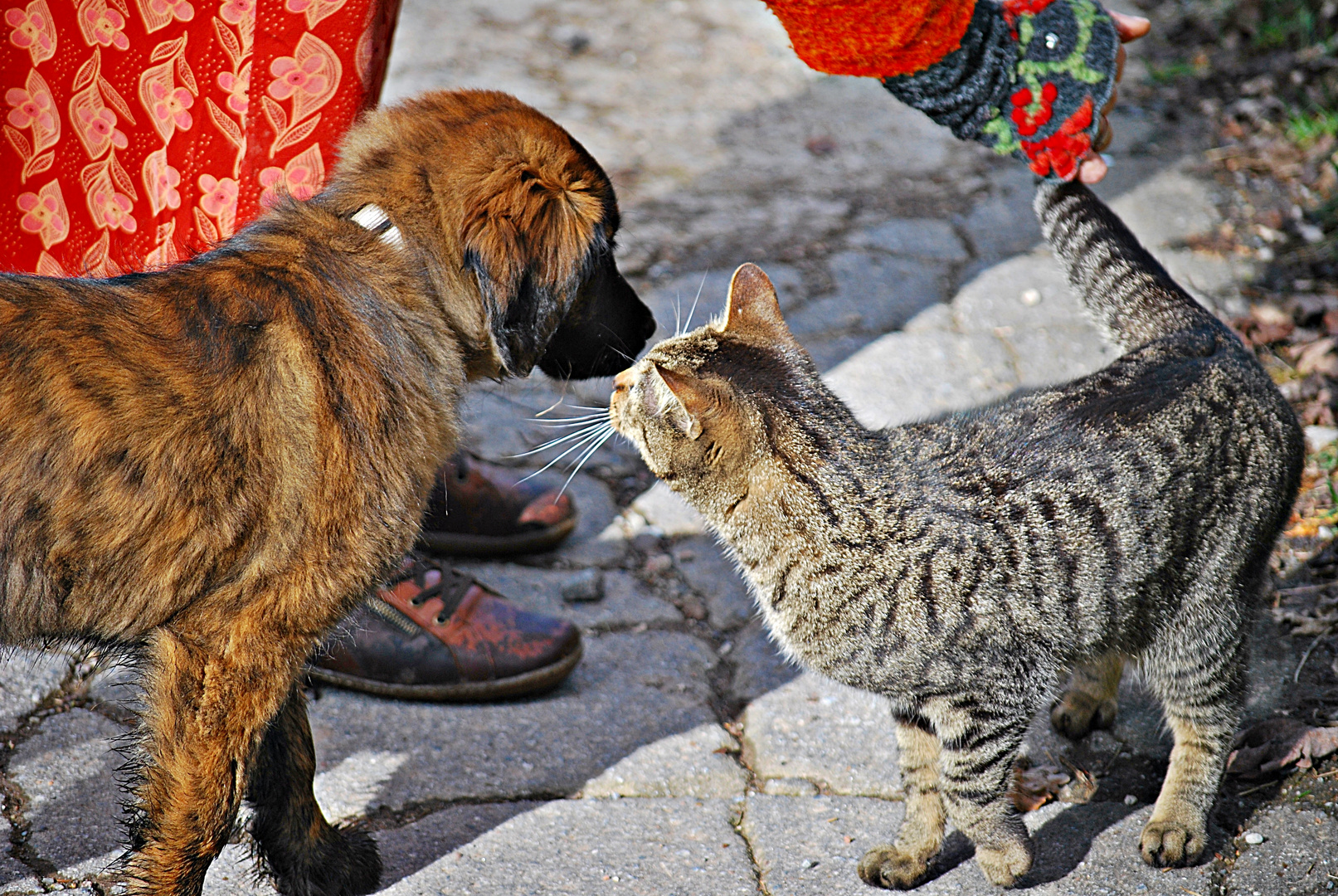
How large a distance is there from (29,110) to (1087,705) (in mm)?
2717

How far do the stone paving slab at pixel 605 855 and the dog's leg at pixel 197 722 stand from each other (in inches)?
20.2

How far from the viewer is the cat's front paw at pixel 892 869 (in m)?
2.20

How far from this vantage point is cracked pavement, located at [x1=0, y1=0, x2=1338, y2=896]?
2.26 m

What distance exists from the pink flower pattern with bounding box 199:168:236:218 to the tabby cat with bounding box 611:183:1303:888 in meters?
0.90

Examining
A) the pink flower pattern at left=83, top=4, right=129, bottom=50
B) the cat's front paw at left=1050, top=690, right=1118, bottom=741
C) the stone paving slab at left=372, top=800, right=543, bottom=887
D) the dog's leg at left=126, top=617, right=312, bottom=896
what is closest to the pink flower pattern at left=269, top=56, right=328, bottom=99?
the pink flower pattern at left=83, top=4, right=129, bottom=50

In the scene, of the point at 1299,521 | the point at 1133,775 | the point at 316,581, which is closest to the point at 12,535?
the point at 316,581

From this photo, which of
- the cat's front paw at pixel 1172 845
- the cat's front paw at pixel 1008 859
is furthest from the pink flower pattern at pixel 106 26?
the cat's front paw at pixel 1172 845

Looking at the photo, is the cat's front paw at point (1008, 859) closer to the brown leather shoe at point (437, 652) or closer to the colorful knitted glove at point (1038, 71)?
the brown leather shoe at point (437, 652)

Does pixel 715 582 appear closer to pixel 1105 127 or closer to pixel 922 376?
pixel 922 376

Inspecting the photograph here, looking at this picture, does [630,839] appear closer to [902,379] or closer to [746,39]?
[902,379]

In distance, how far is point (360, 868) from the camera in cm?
215

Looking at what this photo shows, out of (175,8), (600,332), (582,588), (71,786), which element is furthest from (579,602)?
(175,8)

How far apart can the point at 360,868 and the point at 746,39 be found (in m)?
4.90

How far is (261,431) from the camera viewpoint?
1.81 meters
